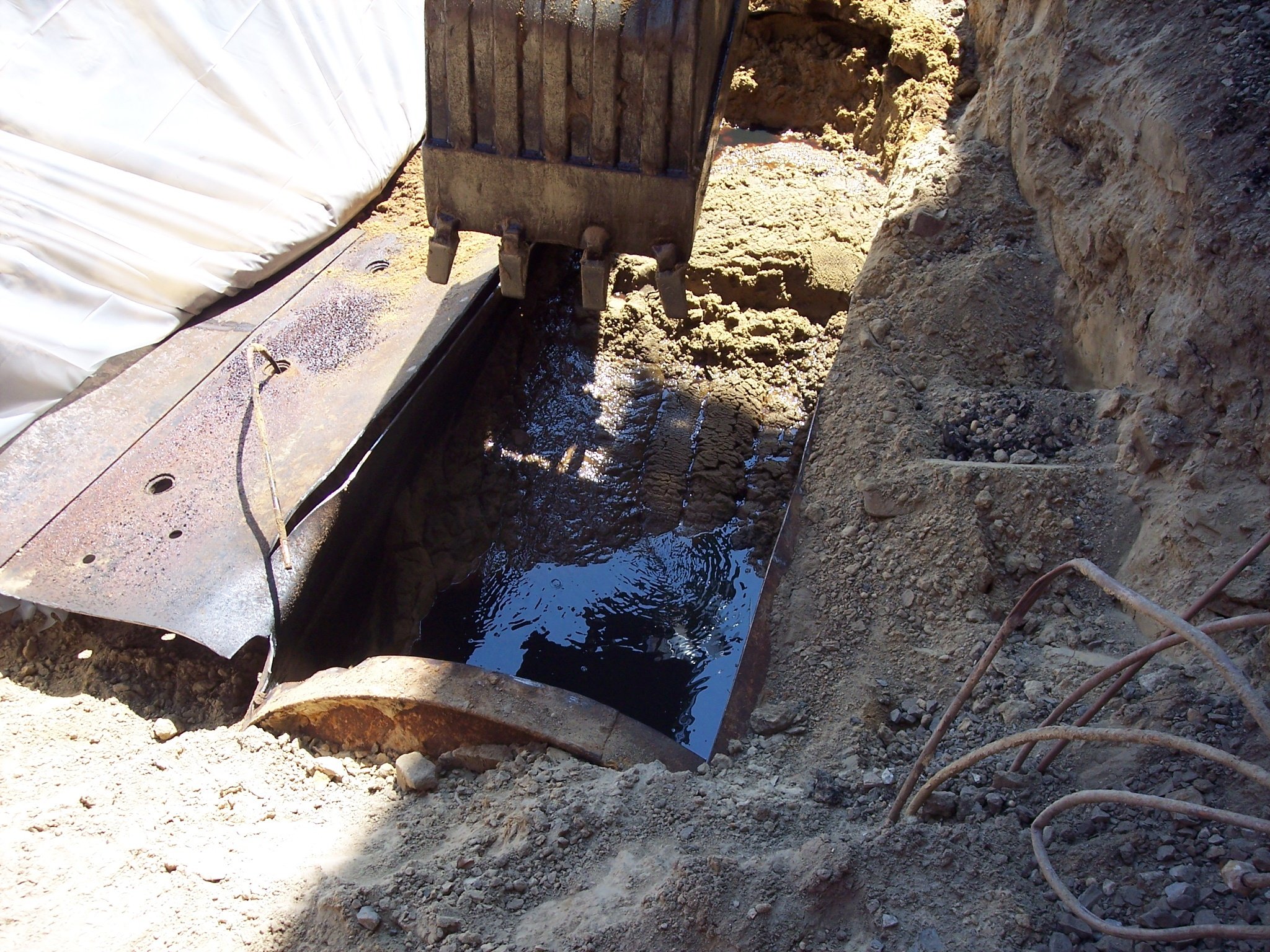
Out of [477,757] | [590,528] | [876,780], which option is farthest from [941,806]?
[590,528]

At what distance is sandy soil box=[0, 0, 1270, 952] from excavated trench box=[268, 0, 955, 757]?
0.57m

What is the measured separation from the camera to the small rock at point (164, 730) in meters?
3.32

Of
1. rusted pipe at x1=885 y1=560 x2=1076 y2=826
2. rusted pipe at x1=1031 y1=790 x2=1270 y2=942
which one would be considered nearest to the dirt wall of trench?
rusted pipe at x1=885 y1=560 x2=1076 y2=826

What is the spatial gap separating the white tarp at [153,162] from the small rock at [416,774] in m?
2.29

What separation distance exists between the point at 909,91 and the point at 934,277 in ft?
6.56

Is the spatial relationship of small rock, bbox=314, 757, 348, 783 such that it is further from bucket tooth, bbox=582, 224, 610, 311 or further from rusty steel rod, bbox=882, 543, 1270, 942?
bucket tooth, bbox=582, 224, 610, 311

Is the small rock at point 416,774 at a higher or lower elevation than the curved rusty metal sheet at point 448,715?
lower

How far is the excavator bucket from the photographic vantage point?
3453 millimetres

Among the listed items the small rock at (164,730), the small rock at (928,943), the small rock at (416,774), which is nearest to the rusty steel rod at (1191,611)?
the small rock at (928,943)

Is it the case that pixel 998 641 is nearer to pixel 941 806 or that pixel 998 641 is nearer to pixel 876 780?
pixel 941 806

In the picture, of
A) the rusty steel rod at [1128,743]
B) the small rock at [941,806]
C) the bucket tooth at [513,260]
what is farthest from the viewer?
the bucket tooth at [513,260]

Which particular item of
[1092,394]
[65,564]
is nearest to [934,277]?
[1092,394]

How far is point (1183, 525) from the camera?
2969 mm

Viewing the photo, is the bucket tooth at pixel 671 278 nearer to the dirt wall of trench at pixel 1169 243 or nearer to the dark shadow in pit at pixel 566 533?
the dark shadow in pit at pixel 566 533
